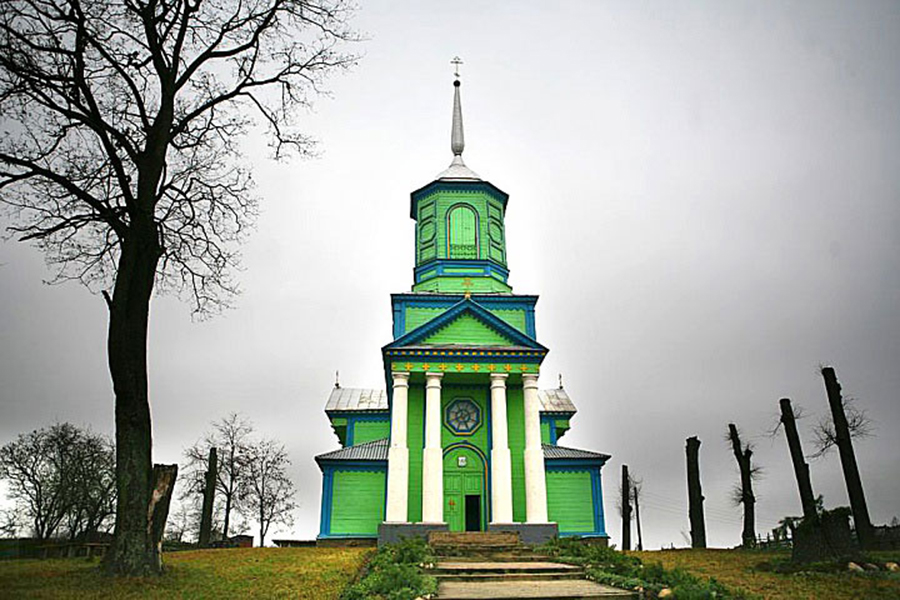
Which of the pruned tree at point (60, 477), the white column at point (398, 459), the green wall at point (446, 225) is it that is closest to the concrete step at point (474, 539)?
the white column at point (398, 459)

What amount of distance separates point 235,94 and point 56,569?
406 inches

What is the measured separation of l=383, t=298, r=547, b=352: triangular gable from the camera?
26.1 metres

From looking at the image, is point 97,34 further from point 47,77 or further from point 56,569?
point 56,569

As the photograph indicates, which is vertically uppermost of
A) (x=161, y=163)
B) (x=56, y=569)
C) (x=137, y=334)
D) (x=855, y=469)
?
(x=161, y=163)

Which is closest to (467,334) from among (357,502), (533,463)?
(533,463)

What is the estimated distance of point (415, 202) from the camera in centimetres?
3259

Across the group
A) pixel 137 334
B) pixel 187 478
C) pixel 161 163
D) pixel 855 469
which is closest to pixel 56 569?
pixel 137 334

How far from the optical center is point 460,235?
3083cm

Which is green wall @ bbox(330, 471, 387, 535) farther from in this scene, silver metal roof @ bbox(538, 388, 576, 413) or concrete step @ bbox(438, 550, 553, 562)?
silver metal roof @ bbox(538, 388, 576, 413)

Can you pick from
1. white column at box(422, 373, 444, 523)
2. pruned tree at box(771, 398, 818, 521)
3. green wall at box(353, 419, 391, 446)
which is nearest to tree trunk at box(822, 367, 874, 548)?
pruned tree at box(771, 398, 818, 521)

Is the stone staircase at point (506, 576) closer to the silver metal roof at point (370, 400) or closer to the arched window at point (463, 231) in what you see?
the arched window at point (463, 231)

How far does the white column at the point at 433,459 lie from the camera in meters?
23.9

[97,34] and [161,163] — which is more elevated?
[97,34]

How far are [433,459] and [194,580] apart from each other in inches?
506
